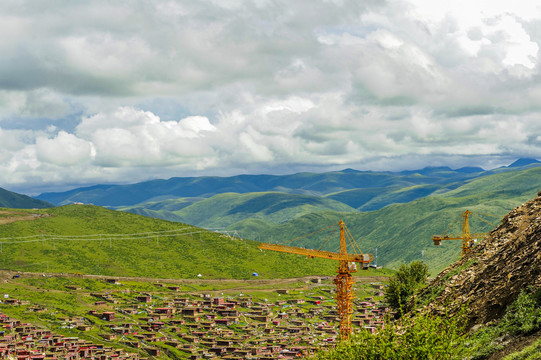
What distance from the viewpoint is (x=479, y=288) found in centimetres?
4278

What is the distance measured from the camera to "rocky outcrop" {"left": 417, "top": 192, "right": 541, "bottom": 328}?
39.1m

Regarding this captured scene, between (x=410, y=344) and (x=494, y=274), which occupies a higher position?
(x=494, y=274)

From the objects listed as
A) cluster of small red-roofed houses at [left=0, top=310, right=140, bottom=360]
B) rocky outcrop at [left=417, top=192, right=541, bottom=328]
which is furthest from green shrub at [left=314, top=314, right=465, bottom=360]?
cluster of small red-roofed houses at [left=0, top=310, right=140, bottom=360]

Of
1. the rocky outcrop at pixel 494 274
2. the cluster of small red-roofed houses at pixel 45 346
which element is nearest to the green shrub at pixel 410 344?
the rocky outcrop at pixel 494 274

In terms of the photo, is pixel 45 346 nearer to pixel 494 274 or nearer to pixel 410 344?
pixel 494 274

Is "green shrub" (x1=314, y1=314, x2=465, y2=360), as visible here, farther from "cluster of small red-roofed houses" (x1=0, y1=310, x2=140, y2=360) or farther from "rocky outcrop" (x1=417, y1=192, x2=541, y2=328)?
"cluster of small red-roofed houses" (x1=0, y1=310, x2=140, y2=360)

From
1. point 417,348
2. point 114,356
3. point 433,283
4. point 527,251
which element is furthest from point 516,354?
point 114,356

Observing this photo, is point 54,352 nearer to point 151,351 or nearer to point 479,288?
point 151,351

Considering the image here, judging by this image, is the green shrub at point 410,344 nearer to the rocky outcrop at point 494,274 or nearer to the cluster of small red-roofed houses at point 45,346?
the rocky outcrop at point 494,274

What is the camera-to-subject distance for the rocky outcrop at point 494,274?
1539 inches

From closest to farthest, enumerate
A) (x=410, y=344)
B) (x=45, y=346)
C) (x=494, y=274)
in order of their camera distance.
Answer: (x=410, y=344) → (x=494, y=274) → (x=45, y=346)

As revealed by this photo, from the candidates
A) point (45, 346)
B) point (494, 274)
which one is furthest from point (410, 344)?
point (45, 346)

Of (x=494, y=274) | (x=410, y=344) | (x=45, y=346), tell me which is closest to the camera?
(x=410, y=344)

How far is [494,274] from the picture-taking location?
140ft
